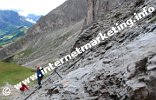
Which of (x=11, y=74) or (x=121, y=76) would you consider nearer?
(x=121, y=76)

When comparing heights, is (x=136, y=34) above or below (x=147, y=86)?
above

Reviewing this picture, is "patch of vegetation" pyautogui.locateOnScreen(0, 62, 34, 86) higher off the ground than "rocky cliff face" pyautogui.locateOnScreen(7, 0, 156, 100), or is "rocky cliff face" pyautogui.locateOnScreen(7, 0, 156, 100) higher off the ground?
"patch of vegetation" pyautogui.locateOnScreen(0, 62, 34, 86)

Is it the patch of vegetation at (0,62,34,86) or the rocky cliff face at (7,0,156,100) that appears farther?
the patch of vegetation at (0,62,34,86)

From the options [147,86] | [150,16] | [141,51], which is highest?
[150,16]

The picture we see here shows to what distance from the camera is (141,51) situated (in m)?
18.0

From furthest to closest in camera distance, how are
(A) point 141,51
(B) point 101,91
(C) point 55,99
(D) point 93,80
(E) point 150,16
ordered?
1. (E) point 150,16
2. (C) point 55,99
3. (D) point 93,80
4. (B) point 101,91
5. (A) point 141,51

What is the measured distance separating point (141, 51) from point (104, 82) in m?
2.93

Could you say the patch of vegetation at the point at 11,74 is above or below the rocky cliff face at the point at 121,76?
above

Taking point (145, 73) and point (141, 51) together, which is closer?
point (145, 73)

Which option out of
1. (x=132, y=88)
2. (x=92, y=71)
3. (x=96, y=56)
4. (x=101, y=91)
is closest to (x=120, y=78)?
(x=101, y=91)

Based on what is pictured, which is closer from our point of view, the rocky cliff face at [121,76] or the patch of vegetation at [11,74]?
the rocky cliff face at [121,76]

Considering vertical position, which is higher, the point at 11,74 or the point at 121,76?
the point at 11,74

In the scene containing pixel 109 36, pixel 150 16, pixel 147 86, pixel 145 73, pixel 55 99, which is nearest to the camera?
pixel 147 86

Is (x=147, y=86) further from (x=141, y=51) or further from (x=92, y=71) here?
(x=92, y=71)
